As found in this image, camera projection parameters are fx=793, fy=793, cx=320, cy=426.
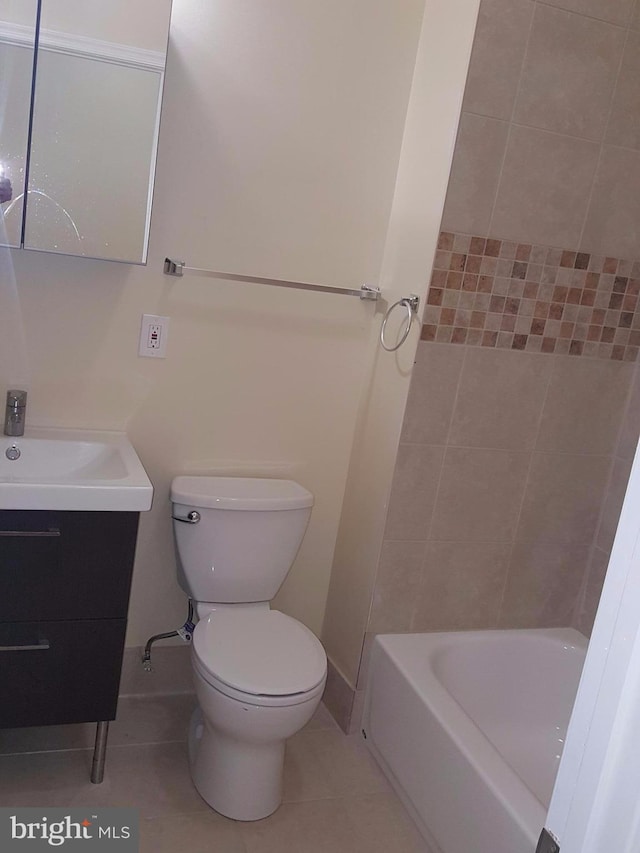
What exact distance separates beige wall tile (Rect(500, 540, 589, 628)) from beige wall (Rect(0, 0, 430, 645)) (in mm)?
692

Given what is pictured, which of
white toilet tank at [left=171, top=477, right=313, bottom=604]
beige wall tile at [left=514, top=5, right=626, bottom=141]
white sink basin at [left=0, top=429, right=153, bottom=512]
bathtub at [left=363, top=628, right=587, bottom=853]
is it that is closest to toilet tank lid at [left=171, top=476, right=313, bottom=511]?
white toilet tank at [left=171, top=477, right=313, bottom=604]

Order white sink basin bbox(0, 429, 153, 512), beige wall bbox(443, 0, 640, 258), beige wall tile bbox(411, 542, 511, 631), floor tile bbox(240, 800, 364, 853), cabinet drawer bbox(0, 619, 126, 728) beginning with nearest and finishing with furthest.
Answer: white sink basin bbox(0, 429, 153, 512)
cabinet drawer bbox(0, 619, 126, 728)
floor tile bbox(240, 800, 364, 853)
beige wall bbox(443, 0, 640, 258)
beige wall tile bbox(411, 542, 511, 631)

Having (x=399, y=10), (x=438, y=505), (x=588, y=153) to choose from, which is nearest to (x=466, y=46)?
(x=399, y=10)

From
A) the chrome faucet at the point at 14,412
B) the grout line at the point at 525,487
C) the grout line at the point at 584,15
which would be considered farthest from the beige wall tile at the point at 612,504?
the chrome faucet at the point at 14,412

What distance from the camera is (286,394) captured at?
243 centimetres

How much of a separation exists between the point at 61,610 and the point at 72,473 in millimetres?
383

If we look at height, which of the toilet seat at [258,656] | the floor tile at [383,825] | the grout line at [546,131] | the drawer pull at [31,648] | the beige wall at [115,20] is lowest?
the floor tile at [383,825]

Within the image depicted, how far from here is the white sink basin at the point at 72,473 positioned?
176 centimetres

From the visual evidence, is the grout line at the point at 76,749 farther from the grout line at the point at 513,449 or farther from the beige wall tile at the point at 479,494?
the beige wall tile at the point at 479,494

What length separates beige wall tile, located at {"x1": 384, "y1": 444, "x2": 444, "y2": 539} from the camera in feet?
7.55

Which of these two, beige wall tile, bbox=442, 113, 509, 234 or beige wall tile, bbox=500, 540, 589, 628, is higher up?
beige wall tile, bbox=442, 113, 509, 234

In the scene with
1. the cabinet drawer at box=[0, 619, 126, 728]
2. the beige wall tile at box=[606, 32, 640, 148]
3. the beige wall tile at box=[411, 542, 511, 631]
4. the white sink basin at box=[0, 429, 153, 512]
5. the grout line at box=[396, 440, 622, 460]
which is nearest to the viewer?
the white sink basin at box=[0, 429, 153, 512]

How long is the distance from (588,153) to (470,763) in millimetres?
1654

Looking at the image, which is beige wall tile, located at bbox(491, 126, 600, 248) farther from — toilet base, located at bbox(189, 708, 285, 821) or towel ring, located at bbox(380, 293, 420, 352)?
toilet base, located at bbox(189, 708, 285, 821)
